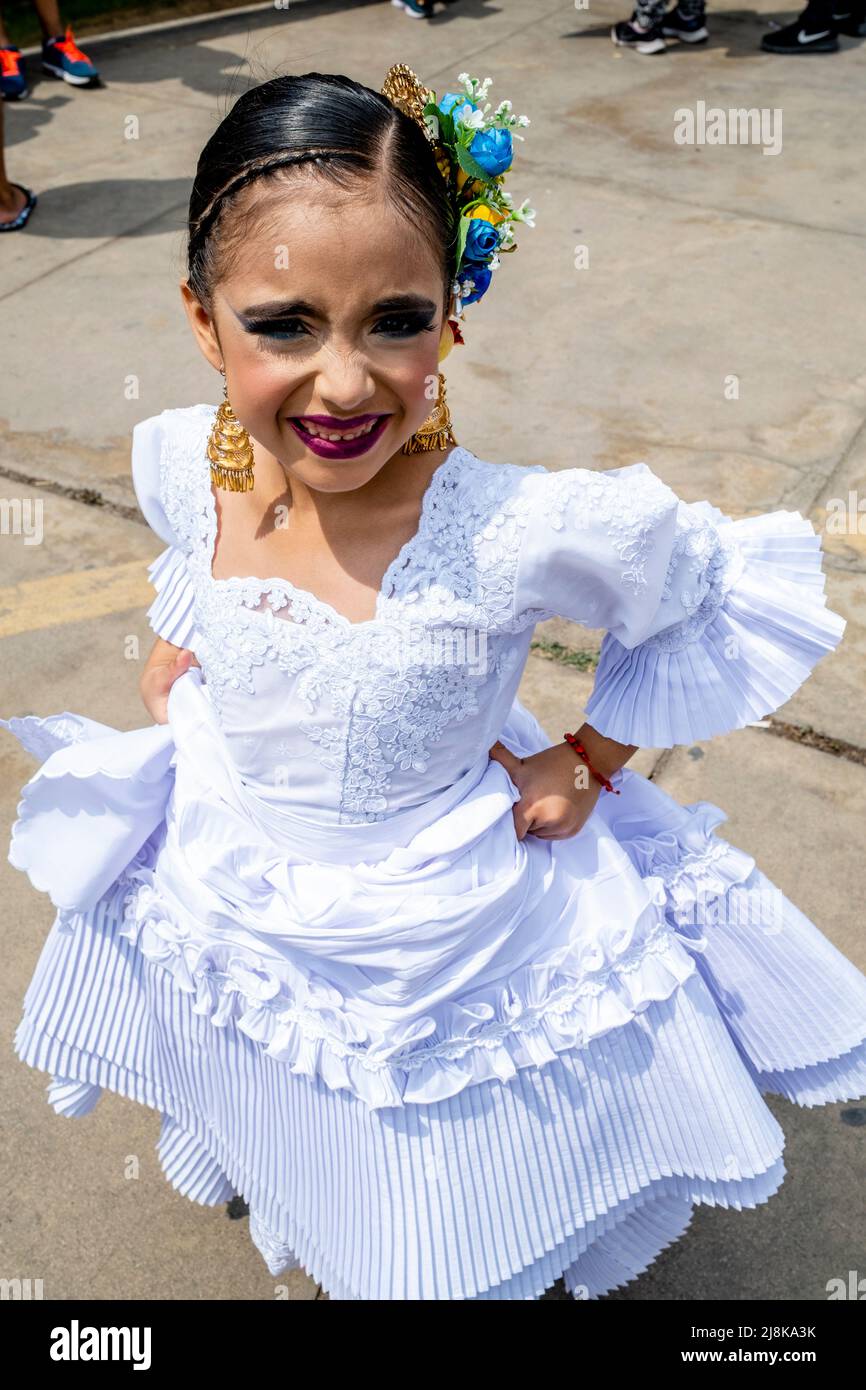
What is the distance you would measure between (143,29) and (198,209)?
7.26 m

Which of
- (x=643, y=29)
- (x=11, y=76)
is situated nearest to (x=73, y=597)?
(x=11, y=76)

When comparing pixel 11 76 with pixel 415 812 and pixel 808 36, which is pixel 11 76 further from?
pixel 415 812

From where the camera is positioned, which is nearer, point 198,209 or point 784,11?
point 198,209

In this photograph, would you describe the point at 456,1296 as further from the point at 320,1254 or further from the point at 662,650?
the point at 662,650

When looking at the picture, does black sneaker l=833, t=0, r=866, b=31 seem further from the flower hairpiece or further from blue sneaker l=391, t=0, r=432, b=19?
the flower hairpiece

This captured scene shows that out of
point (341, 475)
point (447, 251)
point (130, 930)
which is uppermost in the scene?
point (447, 251)

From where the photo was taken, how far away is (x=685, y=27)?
7.16 m

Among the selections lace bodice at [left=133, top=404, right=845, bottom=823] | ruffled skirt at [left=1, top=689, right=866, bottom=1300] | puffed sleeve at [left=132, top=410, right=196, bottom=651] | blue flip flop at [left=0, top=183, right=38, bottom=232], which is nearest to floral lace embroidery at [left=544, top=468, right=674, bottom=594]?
lace bodice at [left=133, top=404, right=845, bottom=823]

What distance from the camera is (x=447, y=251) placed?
1.49m

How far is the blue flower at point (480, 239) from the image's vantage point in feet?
4.93

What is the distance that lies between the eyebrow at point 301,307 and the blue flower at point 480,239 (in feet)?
0.47

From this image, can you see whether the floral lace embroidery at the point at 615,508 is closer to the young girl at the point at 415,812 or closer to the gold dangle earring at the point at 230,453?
the young girl at the point at 415,812
